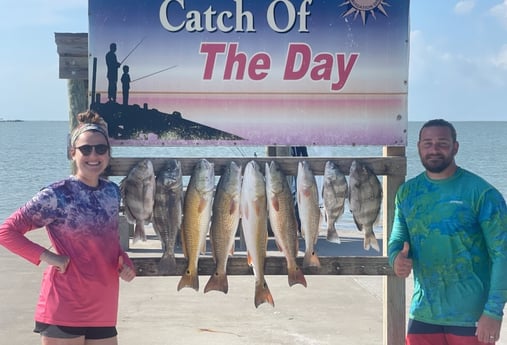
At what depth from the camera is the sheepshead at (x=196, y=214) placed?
452cm

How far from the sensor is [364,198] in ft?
15.3

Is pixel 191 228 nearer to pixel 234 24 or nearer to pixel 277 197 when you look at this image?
pixel 277 197

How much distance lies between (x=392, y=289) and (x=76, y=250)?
84.8 inches

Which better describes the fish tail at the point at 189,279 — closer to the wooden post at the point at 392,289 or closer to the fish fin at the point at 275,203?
the fish fin at the point at 275,203

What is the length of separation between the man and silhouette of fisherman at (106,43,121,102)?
1.95m

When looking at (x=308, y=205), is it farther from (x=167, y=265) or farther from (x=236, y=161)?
(x=167, y=265)

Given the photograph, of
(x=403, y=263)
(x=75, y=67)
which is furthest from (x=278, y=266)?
(x=75, y=67)

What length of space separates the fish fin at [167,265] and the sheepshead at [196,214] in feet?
0.40

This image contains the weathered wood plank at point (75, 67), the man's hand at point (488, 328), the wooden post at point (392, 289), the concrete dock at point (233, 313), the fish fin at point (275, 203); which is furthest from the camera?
the concrete dock at point (233, 313)

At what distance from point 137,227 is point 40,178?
35227mm

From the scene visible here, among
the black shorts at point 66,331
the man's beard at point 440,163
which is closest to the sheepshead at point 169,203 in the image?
the black shorts at point 66,331

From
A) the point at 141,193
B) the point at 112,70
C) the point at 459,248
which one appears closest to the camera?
the point at 459,248

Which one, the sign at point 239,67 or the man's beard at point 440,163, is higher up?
the sign at point 239,67

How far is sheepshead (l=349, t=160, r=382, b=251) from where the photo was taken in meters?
4.66
